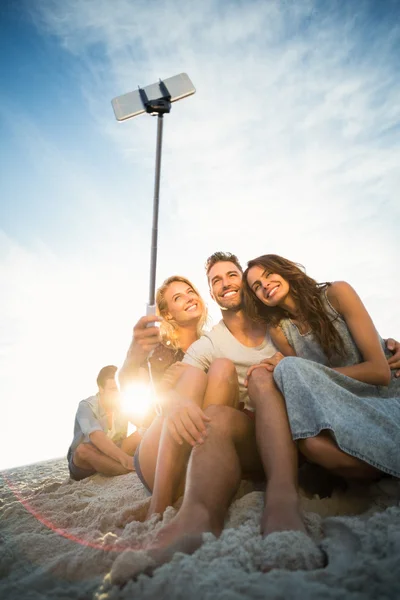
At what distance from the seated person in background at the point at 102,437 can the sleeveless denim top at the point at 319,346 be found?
7.12ft

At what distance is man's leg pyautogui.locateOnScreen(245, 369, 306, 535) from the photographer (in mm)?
1156

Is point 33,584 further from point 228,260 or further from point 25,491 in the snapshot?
point 25,491

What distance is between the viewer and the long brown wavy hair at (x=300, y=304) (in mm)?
2002

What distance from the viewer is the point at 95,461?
11.2 feet

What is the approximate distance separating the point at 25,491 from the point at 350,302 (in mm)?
3358

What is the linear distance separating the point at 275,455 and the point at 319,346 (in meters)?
0.87

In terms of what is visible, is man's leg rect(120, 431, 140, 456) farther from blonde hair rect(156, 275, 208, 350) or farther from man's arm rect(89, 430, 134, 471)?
blonde hair rect(156, 275, 208, 350)

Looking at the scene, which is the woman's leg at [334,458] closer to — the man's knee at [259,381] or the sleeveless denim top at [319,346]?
the man's knee at [259,381]

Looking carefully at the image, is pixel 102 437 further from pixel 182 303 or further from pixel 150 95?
pixel 150 95

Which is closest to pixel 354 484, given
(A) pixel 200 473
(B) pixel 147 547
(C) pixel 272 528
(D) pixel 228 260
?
(C) pixel 272 528

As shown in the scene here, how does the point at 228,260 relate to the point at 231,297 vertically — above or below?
above

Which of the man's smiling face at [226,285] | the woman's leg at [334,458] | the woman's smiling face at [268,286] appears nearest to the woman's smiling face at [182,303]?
the man's smiling face at [226,285]

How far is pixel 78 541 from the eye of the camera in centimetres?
146

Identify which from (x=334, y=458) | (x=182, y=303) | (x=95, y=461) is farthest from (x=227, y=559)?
(x=95, y=461)
